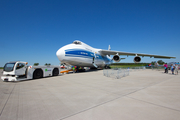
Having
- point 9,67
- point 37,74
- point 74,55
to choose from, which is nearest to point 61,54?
point 74,55

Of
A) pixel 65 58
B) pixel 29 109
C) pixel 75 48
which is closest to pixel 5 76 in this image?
pixel 65 58

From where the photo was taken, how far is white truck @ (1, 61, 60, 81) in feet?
26.5

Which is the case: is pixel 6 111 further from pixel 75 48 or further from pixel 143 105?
pixel 75 48

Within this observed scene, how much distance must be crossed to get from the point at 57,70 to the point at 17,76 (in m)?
4.48

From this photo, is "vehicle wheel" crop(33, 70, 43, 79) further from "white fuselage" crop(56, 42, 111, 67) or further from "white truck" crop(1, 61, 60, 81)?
"white fuselage" crop(56, 42, 111, 67)

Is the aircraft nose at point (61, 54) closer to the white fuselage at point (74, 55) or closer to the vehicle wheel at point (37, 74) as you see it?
the white fuselage at point (74, 55)

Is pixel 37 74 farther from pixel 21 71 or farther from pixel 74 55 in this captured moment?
pixel 74 55

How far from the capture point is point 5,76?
27.2ft

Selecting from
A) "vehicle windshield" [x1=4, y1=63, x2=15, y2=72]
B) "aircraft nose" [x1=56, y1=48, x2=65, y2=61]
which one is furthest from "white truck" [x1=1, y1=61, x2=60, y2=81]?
"aircraft nose" [x1=56, y1=48, x2=65, y2=61]

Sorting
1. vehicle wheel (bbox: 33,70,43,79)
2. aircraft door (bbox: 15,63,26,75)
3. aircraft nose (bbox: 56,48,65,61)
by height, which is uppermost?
aircraft nose (bbox: 56,48,65,61)

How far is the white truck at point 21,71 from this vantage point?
26.5ft

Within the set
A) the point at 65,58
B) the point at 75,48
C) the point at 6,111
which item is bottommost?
the point at 6,111

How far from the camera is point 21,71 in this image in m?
8.60

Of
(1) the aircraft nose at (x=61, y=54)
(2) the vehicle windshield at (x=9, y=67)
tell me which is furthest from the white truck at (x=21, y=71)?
(1) the aircraft nose at (x=61, y=54)
